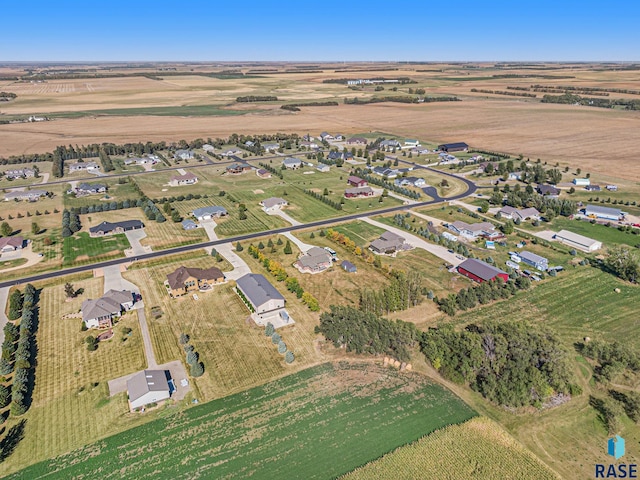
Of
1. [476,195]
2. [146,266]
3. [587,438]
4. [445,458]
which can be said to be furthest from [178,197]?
[587,438]

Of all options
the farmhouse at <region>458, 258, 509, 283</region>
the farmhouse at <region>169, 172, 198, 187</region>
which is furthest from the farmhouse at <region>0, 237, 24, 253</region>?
the farmhouse at <region>458, 258, 509, 283</region>

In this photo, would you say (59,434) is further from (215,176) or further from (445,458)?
(215,176)

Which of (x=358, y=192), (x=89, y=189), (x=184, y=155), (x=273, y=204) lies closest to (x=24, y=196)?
(x=89, y=189)

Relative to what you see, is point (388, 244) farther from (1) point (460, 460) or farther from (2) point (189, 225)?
(1) point (460, 460)

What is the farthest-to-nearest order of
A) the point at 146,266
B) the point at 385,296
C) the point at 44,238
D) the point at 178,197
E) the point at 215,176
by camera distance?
the point at 215,176 < the point at 178,197 < the point at 44,238 < the point at 146,266 < the point at 385,296

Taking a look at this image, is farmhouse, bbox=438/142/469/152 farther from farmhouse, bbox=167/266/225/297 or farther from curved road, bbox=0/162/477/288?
farmhouse, bbox=167/266/225/297

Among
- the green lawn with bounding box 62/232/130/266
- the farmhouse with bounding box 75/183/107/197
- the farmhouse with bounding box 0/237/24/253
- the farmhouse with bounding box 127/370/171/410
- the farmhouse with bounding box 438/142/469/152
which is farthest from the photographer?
the farmhouse with bounding box 438/142/469/152

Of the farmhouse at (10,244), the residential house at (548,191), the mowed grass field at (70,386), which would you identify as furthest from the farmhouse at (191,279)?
the residential house at (548,191)
